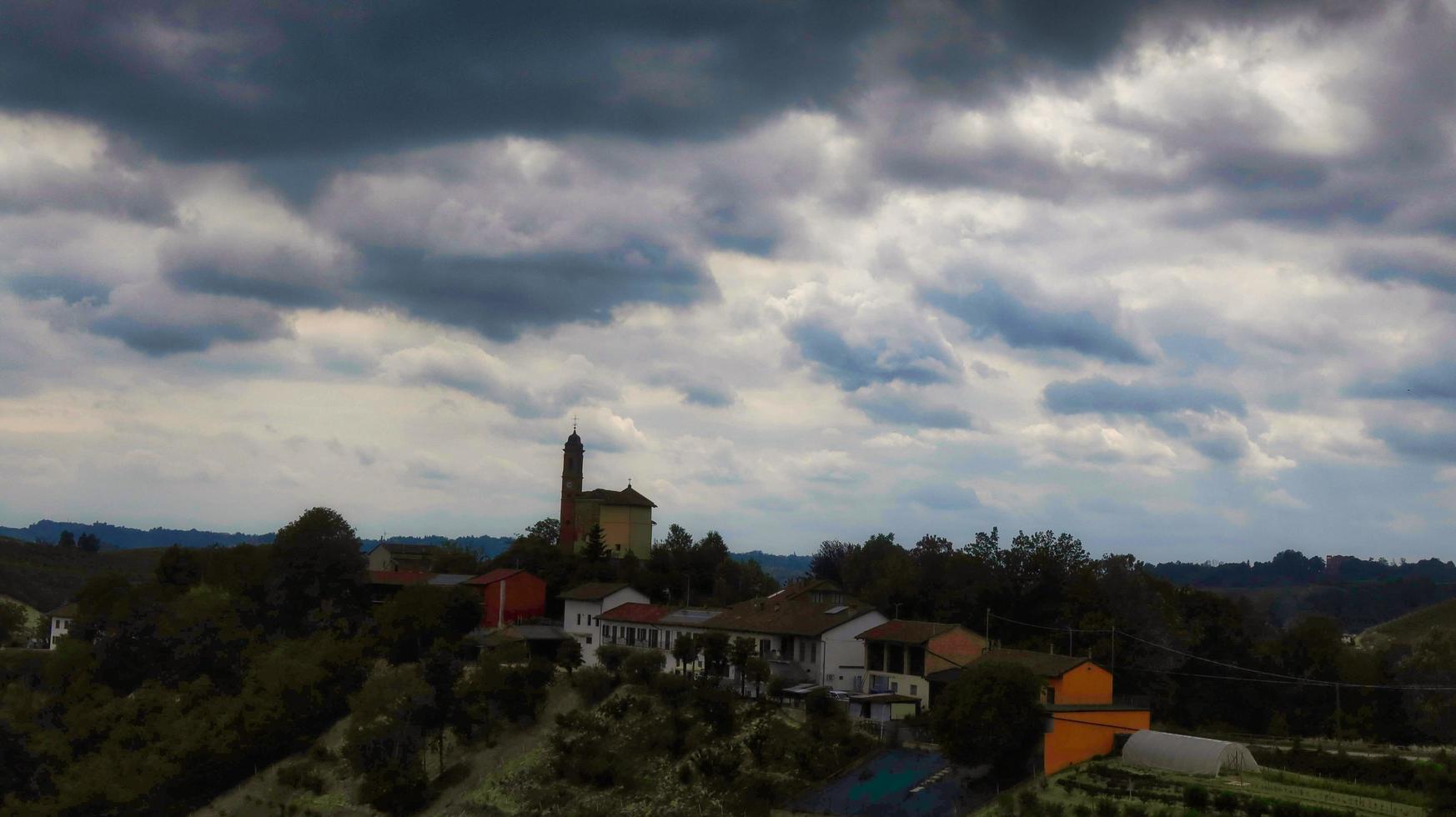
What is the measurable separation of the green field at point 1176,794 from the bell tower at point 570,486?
76001mm

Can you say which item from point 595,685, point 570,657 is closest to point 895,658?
point 595,685

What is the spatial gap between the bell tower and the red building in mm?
23564

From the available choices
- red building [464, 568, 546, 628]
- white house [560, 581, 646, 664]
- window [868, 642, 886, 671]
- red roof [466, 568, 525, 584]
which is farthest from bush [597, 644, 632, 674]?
red roof [466, 568, 525, 584]

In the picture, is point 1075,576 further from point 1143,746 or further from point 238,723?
point 238,723

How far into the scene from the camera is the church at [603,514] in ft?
383

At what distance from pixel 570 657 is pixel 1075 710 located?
35.1 metres

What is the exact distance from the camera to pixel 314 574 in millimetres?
93312

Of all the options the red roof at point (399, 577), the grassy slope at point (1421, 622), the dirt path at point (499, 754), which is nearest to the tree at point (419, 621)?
the dirt path at point (499, 754)

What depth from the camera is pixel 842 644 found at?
222 feet

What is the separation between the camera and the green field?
134ft

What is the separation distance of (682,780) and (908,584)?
2637cm

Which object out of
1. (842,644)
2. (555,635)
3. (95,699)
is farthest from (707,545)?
(95,699)

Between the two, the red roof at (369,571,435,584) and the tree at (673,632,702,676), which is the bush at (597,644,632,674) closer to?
the tree at (673,632,702,676)

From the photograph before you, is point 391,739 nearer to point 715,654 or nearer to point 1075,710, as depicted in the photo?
point 715,654
